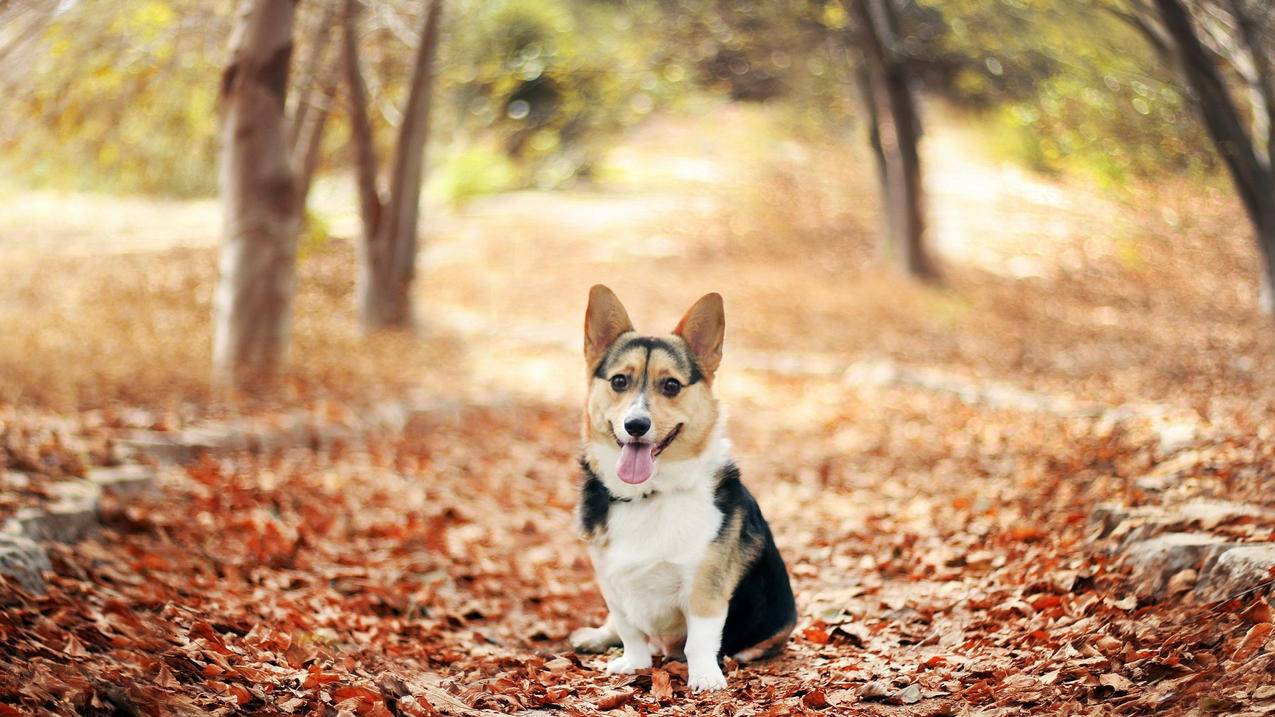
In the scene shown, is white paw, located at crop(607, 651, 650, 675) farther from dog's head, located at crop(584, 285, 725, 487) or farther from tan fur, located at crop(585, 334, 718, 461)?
tan fur, located at crop(585, 334, 718, 461)

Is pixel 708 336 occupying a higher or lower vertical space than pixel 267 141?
lower

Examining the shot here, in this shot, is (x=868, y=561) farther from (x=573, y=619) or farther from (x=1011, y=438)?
(x=1011, y=438)

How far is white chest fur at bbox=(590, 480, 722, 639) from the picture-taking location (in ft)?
13.9

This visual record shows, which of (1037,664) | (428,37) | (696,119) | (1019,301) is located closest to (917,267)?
(1019,301)

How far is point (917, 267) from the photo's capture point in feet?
58.5

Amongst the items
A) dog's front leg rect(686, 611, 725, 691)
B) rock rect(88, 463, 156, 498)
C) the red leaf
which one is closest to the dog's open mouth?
dog's front leg rect(686, 611, 725, 691)

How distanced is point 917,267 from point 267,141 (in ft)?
38.6

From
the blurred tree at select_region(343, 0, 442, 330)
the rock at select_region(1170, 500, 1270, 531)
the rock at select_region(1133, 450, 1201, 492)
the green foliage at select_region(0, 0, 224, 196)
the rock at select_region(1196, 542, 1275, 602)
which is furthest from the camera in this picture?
the blurred tree at select_region(343, 0, 442, 330)

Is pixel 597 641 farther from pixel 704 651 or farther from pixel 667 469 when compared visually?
pixel 667 469

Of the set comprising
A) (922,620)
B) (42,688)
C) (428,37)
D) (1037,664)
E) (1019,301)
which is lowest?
(1019,301)

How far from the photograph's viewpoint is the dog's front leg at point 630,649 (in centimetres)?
444

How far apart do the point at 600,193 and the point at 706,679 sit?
70.6 feet

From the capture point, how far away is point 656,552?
4234mm

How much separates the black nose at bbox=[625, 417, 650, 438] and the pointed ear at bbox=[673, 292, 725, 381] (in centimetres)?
51
